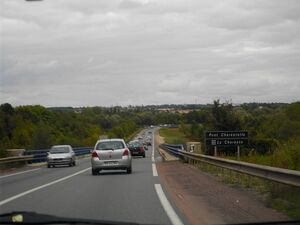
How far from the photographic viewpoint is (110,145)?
25828 mm

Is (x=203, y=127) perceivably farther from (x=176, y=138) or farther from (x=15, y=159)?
(x=176, y=138)

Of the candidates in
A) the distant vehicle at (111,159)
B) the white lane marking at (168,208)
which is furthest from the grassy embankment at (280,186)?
the distant vehicle at (111,159)

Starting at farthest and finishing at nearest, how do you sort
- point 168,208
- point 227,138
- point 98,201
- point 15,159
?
point 15,159, point 227,138, point 98,201, point 168,208

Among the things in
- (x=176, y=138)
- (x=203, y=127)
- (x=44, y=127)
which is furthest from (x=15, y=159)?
(x=176, y=138)

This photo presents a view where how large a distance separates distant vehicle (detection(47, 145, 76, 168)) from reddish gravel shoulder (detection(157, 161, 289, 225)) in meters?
17.2

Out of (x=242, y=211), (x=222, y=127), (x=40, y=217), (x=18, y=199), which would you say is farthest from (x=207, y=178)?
(x=222, y=127)

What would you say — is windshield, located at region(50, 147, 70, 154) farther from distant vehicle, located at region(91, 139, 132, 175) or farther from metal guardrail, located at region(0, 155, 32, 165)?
distant vehicle, located at region(91, 139, 132, 175)

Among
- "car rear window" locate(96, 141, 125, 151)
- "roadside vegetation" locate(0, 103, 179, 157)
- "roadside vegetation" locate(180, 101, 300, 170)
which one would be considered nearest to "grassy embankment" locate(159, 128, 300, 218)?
"roadside vegetation" locate(180, 101, 300, 170)

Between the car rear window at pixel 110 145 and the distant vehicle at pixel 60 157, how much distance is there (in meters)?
10.3

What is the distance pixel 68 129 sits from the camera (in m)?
131

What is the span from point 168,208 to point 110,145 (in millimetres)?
13346

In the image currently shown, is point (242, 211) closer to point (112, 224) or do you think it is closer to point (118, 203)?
point (118, 203)

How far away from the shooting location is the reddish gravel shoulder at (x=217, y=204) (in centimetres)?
1075

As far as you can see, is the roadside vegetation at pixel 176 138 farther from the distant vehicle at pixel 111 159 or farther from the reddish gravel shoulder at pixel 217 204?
the reddish gravel shoulder at pixel 217 204
